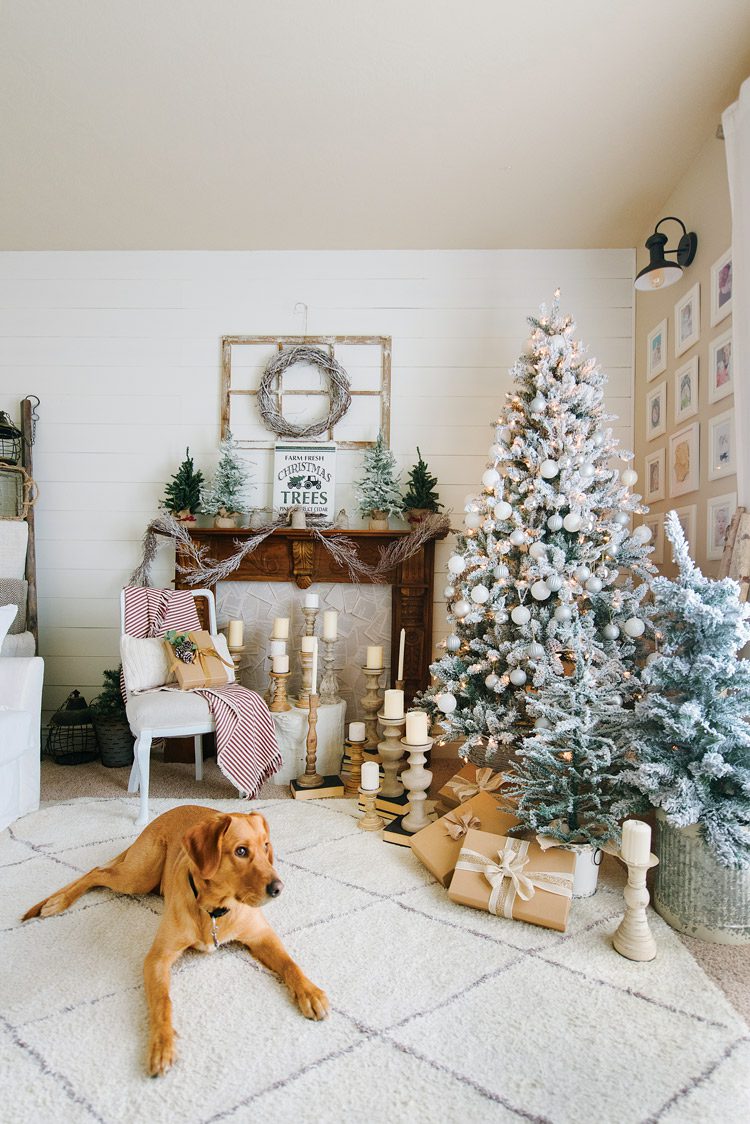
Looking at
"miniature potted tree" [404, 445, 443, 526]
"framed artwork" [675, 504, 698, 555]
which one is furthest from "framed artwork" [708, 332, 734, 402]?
"miniature potted tree" [404, 445, 443, 526]

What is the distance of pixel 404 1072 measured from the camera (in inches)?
53.2

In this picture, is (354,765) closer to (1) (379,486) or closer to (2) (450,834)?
(2) (450,834)

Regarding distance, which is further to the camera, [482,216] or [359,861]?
[482,216]

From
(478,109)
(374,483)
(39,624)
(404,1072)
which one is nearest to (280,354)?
(374,483)

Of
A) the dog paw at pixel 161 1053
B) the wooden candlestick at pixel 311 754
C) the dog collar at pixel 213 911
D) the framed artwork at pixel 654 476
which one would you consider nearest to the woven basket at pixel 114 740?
the wooden candlestick at pixel 311 754

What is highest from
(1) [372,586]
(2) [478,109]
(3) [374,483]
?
(2) [478,109]

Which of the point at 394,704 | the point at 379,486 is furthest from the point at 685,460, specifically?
the point at 394,704

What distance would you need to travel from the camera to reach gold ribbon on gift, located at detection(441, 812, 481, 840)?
226cm

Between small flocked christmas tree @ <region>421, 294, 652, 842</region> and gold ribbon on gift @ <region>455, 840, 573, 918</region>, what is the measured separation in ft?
1.62

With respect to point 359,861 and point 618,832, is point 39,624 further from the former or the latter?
point 618,832

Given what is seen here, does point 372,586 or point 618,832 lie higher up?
point 372,586

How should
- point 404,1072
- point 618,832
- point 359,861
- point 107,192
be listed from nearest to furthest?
point 404,1072 < point 618,832 < point 359,861 < point 107,192

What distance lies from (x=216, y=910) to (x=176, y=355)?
321cm

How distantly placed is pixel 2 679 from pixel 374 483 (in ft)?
6.48
